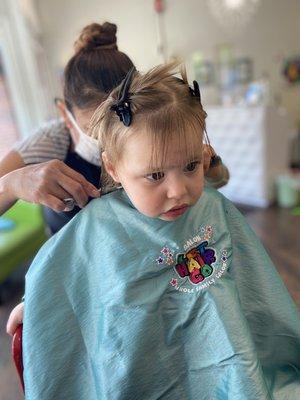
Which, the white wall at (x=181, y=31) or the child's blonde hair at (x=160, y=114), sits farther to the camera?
the white wall at (x=181, y=31)

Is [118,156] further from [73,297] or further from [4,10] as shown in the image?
[4,10]

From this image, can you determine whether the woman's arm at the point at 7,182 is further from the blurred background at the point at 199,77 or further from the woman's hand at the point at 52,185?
the blurred background at the point at 199,77

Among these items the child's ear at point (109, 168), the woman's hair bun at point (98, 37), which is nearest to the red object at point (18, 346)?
the child's ear at point (109, 168)

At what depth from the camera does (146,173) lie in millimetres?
634

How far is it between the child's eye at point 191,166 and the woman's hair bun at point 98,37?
42cm

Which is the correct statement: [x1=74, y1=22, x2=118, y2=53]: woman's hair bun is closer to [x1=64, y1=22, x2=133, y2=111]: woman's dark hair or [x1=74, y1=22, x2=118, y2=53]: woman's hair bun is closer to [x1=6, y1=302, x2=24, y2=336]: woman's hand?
[x1=64, y1=22, x2=133, y2=111]: woman's dark hair

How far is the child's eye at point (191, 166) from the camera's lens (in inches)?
25.6

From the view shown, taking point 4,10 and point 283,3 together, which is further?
point 283,3

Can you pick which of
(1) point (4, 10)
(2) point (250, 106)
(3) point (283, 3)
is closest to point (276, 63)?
(3) point (283, 3)

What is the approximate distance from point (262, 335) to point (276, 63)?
4173 millimetres

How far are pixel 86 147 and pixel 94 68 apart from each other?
193mm

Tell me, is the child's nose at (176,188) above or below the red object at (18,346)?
above

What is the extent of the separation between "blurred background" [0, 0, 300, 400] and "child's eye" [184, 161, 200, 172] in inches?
66.9

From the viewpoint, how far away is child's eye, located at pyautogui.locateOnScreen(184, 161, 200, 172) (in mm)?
651
